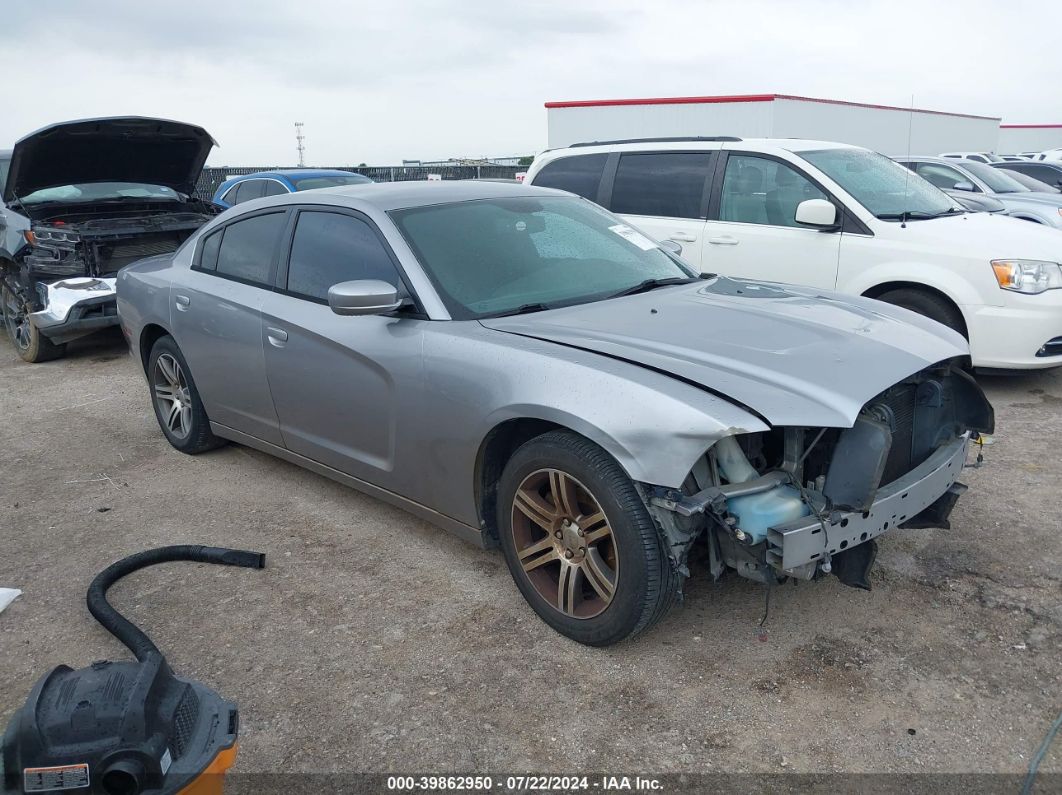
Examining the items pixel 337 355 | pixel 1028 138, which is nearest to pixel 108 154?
pixel 337 355

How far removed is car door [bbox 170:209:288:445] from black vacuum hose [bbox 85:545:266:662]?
75 cm

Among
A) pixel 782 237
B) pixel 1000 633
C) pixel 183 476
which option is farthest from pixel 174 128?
pixel 1000 633

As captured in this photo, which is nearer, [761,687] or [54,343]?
[761,687]

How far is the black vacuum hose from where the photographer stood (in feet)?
10.9

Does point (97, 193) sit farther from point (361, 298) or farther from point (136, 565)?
point (361, 298)

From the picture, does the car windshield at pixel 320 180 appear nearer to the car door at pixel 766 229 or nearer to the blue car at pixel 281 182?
the blue car at pixel 281 182

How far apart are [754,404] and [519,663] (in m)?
1.24

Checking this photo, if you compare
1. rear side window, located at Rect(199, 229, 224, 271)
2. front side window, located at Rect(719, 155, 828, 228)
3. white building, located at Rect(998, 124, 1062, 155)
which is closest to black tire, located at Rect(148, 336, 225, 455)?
rear side window, located at Rect(199, 229, 224, 271)

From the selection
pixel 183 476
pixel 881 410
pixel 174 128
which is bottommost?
pixel 183 476

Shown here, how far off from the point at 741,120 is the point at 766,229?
68.5 feet

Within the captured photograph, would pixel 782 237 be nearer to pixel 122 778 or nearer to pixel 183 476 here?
pixel 183 476

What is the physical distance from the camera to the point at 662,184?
7.11 metres

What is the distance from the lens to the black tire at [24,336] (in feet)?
26.8

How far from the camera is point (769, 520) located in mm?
2758
